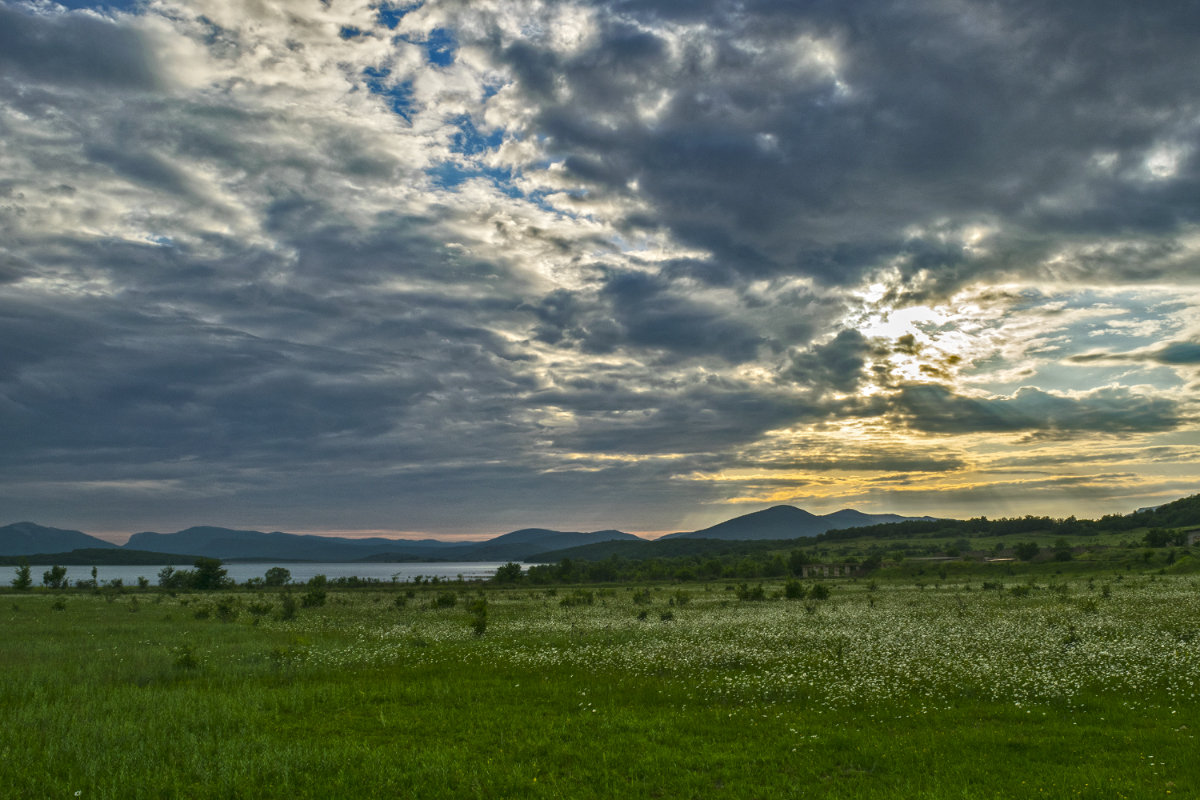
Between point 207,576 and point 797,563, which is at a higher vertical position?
point 207,576

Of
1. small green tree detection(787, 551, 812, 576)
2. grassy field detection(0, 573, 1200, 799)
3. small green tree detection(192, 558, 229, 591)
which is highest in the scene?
grassy field detection(0, 573, 1200, 799)

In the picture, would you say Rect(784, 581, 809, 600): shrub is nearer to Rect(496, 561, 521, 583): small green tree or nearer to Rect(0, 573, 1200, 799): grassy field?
Rect(0, 573, 1200, 799): grassy field

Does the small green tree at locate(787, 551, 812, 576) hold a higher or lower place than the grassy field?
lower

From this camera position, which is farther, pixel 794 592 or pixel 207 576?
pixel 207 576

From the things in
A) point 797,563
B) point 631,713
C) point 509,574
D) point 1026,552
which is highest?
point 631,713

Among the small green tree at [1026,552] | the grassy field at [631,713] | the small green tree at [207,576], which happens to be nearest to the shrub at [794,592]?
the grassy field at [631,713]

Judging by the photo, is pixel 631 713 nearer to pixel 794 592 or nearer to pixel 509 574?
pixel 794 592

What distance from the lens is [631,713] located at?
16844 mm

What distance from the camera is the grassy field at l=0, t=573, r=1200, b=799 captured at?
12.0m

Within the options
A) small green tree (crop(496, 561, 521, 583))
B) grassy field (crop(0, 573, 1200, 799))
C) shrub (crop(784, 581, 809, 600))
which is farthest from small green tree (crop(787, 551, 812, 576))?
grassy field (crop(0, 573, 1200, 799))

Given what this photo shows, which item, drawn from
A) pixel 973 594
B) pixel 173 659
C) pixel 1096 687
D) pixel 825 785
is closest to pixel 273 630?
pixel 173 659

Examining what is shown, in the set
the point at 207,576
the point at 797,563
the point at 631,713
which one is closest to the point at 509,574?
the point at 207,576

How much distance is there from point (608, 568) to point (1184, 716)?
14832 cm

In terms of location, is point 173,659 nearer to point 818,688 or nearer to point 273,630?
point 273,630
